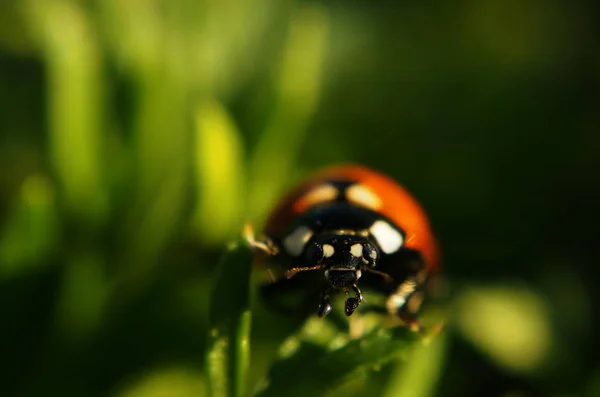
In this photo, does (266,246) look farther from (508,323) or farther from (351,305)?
(508,323)

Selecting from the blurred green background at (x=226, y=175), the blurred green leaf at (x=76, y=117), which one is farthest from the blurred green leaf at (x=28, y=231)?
the blurred green leaf at (x=76, y=117)

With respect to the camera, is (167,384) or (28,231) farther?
(167,384)

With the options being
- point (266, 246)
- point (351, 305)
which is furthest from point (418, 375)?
point (266, 246)

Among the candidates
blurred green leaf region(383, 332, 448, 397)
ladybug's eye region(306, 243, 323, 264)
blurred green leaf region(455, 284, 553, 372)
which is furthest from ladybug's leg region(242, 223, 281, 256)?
blurred green leaf region(455, 284, 553, 372)

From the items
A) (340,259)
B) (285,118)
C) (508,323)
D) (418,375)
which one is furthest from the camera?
(508,323)

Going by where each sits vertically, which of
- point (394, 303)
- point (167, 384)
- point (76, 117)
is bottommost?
point (167, 384)

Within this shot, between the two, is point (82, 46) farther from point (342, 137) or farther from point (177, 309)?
point (342, 137)

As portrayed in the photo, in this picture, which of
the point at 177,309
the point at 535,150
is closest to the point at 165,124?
the point at 177,309

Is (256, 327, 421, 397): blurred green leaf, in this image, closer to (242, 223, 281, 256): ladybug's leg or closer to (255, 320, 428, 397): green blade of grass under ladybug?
(255, 320, 428, 397): green blade of grass under ladybug
